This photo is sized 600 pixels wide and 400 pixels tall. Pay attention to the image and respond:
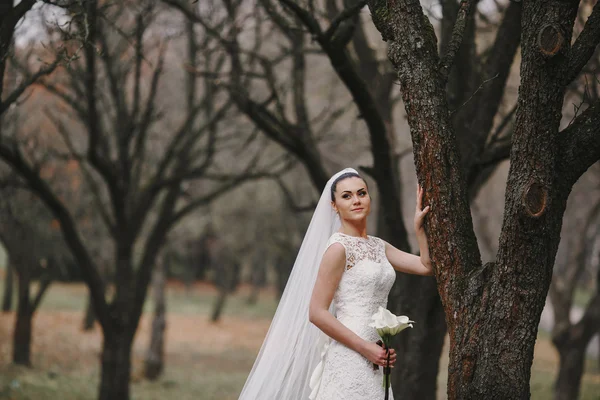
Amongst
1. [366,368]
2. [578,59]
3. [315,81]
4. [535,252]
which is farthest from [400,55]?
[315,81]

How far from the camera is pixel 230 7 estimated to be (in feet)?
26.3

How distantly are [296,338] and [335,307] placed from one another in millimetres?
323

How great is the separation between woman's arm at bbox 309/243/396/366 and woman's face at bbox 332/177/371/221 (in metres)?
0.20

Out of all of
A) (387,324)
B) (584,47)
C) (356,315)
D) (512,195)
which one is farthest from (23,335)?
(584,47)

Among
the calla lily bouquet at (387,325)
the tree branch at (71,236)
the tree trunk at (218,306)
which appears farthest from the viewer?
the tree trunk at (218,306)

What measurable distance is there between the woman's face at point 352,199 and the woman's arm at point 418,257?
0.32m

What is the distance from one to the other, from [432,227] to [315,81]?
42.5ft

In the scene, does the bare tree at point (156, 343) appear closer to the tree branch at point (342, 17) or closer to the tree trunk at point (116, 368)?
the tree trunk at point (116, 368)

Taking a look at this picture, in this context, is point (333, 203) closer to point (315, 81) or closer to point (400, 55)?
point (400, 55)

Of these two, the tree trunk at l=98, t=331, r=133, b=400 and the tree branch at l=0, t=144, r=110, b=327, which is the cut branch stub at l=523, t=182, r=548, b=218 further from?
the tree trunk at l=98, t=331, r=133, b=400

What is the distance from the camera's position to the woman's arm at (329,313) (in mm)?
3646

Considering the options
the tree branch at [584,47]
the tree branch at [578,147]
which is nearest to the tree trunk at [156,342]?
the tree branch at [578,147]

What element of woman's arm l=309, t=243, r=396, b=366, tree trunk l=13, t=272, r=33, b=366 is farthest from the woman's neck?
tree trunk l=13, t=272, r=33, b=366

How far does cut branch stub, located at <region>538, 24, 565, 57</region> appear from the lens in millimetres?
3145
